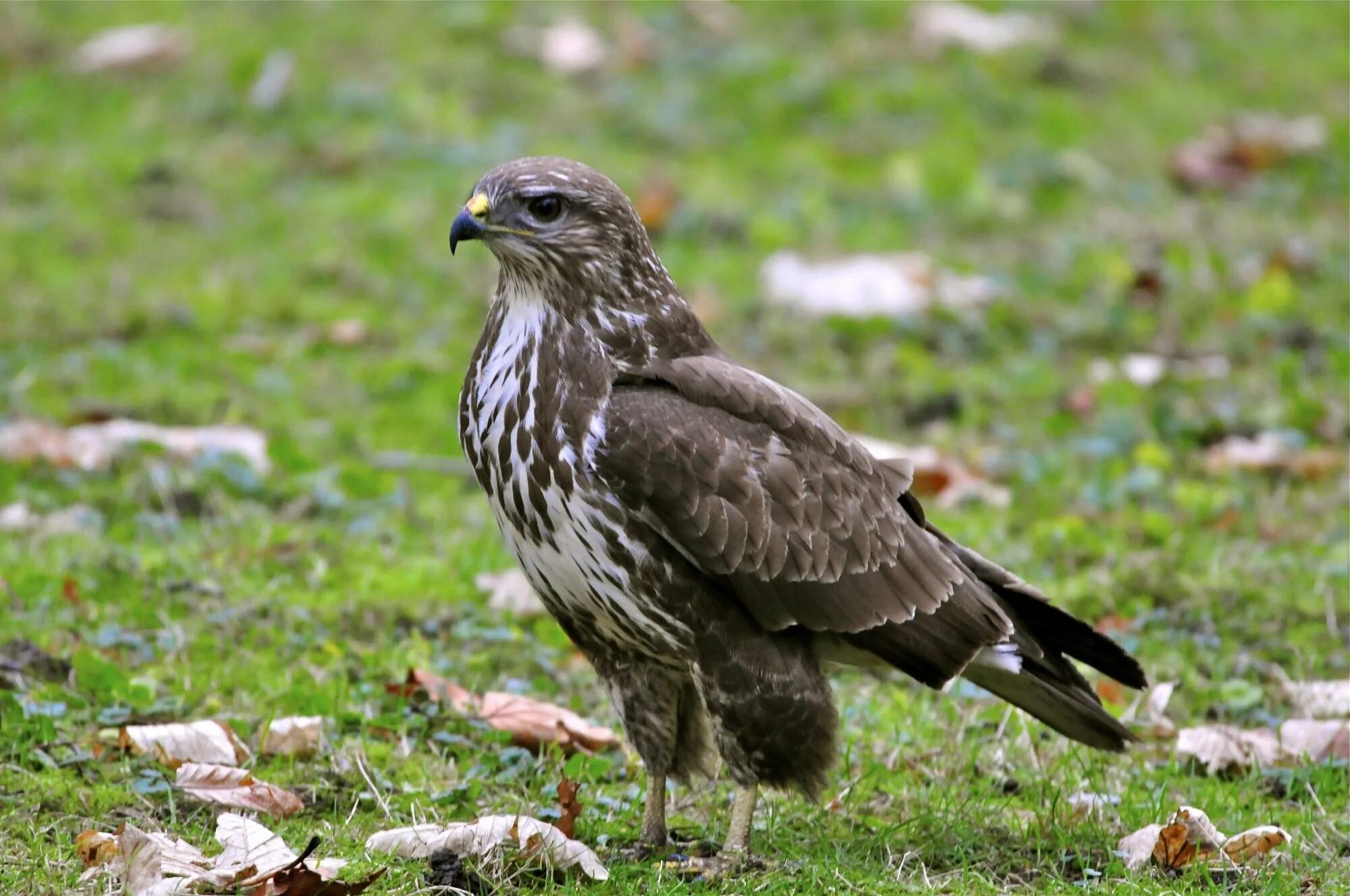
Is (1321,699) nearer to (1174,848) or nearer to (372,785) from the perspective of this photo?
(1174,848)

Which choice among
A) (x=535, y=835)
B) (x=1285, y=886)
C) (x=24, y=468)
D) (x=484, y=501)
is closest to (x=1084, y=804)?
(x=1285, y=886)

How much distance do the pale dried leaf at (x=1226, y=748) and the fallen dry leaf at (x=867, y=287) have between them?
383 centimetres

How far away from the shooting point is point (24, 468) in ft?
22.0

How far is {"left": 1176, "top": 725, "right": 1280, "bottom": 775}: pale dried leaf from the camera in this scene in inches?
200

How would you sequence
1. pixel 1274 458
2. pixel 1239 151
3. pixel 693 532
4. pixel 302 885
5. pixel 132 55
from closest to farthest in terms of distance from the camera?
pixel 302 885, pixel 693 532, pixel 1274 458, pixel 1239 151, pixel 132 55

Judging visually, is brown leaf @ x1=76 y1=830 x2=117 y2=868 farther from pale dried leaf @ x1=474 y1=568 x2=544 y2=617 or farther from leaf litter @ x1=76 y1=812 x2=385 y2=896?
pale dried leaf @ x1=474 y1=568 x2=544 y2=617

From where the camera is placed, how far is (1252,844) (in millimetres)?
4438

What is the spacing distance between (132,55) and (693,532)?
304 inches

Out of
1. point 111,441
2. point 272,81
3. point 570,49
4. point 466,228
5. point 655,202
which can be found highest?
point 466,228

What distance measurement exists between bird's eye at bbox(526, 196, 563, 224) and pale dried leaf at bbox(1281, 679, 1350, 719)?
2.63 m

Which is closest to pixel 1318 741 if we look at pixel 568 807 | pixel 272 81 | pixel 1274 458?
pixel 568 807

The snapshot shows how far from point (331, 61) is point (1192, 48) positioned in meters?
5.60

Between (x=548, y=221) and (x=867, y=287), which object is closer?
(x=548, y=221)

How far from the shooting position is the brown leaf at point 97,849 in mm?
4027
